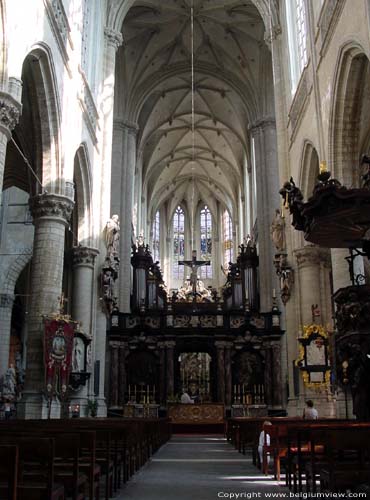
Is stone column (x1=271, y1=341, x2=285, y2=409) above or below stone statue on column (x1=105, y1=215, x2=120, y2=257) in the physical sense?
below

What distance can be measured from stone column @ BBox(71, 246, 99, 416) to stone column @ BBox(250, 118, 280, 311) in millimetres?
11041

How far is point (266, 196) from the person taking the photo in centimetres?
2945

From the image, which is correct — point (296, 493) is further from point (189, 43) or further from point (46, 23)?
point (189, 43)

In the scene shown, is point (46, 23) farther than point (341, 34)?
Yes

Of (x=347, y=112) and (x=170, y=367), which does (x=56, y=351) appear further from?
(x=170, y=367)

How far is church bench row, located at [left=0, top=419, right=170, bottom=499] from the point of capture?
17.4ft

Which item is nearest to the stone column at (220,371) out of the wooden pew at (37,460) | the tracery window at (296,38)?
the tracery window at (296,38)

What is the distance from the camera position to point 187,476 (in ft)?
26.6

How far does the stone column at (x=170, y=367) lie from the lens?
26156 mm

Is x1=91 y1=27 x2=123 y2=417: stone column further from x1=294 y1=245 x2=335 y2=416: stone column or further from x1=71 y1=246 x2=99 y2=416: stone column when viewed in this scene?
x1=294 y1=245 x2=335 y2=416: stone column

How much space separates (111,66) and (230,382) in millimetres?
14534

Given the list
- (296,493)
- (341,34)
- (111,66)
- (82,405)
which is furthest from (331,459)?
(111,66)

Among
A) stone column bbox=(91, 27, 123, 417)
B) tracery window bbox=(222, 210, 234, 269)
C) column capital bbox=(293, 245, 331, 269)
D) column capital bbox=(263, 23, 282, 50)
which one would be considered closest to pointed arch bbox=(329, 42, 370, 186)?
column capital bbox=(293, 245, 331, 269)

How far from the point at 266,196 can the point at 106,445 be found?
24.2 metres
